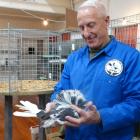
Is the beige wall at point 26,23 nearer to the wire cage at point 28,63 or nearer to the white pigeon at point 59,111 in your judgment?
the wire cage at point 28,63

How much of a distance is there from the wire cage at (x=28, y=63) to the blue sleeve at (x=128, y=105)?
714mm

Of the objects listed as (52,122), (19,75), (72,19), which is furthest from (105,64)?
(72,19)

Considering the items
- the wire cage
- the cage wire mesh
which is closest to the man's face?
the wire cage

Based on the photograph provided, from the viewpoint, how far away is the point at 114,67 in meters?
0.94

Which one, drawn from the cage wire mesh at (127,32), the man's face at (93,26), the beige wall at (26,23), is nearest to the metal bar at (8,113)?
the man's face at (93,26)

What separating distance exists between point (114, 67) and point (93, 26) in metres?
0.17

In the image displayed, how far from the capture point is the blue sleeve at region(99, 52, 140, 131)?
0.88 metres

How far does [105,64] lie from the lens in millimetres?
966

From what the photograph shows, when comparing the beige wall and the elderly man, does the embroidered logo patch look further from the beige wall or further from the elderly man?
the beige wall

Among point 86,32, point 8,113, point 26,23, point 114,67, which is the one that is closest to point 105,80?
point 114,67

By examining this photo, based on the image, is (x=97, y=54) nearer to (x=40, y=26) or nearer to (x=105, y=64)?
(x=105, y=64)

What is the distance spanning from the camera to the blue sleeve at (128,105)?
0.88 m

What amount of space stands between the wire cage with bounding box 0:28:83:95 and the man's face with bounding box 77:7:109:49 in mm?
647

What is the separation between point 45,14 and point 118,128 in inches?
213
